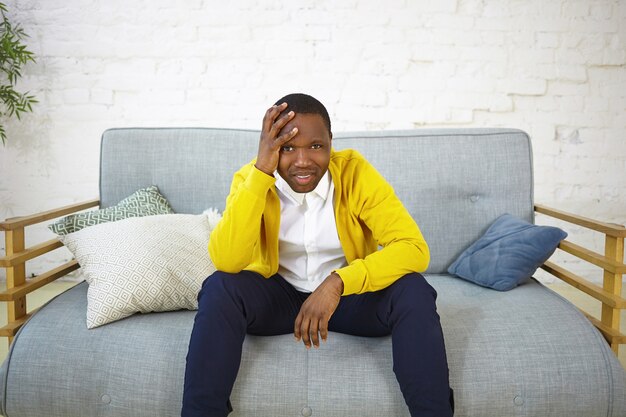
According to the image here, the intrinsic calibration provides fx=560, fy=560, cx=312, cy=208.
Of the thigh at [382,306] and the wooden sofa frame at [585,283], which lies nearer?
the thigh at [382,306]

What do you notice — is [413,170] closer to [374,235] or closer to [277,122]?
[374,235]

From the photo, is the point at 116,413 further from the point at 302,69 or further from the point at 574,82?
the point at 574,82

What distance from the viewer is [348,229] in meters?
1.57

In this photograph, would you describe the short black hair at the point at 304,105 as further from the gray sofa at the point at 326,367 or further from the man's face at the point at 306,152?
the gray sofa at the point at 326,367

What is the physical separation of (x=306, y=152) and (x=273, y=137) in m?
0.09

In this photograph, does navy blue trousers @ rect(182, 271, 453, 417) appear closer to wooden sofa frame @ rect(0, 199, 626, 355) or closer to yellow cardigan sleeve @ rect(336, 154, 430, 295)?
yellow cardigan sleeve @ rect(336, 154, 430, 295)

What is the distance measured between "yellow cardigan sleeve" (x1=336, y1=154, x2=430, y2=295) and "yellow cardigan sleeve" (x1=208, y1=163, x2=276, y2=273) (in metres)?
0.24

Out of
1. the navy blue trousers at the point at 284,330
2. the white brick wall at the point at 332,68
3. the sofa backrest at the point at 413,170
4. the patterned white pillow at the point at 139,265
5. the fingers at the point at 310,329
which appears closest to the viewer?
the navy blue trousers at the point at 284,330

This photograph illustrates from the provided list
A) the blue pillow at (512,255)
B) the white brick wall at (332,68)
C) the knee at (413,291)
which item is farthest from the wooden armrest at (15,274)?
the white brick wall at (332,68)

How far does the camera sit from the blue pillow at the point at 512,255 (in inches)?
70.9

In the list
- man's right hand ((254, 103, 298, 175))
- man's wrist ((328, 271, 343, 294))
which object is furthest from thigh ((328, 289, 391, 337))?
man's right hand ((254, 103, 298, 175))

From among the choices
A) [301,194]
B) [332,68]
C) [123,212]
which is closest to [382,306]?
[301,194]

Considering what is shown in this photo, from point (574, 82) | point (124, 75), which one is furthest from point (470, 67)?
point (124, 75)

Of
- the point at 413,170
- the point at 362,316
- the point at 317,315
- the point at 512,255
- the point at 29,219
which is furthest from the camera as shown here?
the point at 413,170
